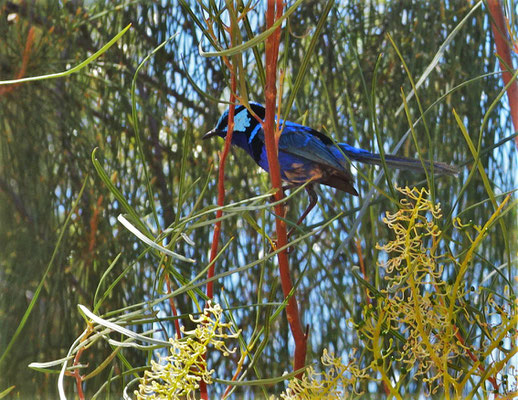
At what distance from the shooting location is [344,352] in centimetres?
54

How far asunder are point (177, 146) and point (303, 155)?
0.51 feet

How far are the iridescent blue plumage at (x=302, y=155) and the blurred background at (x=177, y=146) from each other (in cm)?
3

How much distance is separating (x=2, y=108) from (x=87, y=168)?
0.37ft

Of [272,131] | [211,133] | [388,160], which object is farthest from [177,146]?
[272,131]

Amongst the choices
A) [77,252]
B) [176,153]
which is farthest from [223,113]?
[77,252]

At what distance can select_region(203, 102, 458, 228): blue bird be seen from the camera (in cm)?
48

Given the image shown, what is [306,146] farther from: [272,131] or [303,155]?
[272,131]

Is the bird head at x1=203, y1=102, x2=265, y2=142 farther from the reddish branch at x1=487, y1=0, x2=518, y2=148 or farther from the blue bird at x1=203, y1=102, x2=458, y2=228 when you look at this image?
the reddish branch at x1=487, y1=0, x2=518, y2=148

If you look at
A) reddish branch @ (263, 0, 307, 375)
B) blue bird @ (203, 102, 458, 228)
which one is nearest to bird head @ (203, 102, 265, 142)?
blue bird @ (203, 102, 458, 228)

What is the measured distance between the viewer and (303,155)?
482 mm

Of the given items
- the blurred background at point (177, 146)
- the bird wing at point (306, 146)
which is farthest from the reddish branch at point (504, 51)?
the bird wing at point (306, 146)

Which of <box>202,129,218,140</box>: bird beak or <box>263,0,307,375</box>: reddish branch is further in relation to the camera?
<box>202,129,218,140</box>: bird beak

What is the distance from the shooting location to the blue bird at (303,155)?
1.57 ft

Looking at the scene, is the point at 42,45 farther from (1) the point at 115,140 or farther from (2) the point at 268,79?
(2) the point at 268,79
